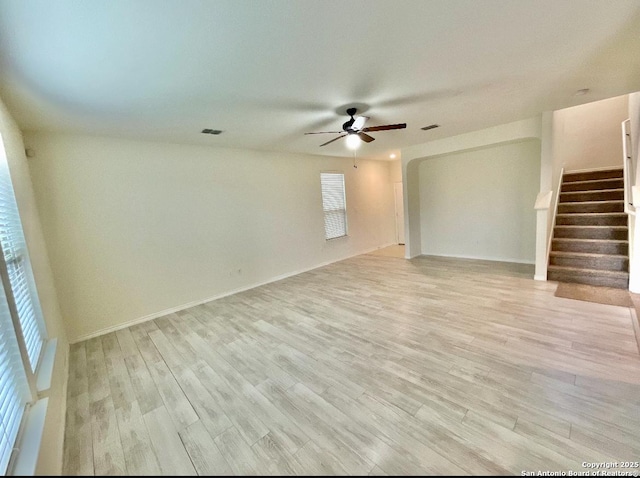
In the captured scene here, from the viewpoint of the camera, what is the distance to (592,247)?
4195 mm

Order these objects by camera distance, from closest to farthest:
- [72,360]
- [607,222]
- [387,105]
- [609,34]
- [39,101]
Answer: [609,34] < [39,101] < [72,360] < [387,105] < [607,222]

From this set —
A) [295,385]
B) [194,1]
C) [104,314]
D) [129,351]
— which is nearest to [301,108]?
[194,1]

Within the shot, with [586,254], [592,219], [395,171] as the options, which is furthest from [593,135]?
[395,171]

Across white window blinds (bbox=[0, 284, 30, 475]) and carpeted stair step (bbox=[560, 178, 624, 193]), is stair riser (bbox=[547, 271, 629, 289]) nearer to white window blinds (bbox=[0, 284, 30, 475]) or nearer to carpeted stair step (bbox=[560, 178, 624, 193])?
carpeted stair step (bbox=[560, 178, 624, 193])

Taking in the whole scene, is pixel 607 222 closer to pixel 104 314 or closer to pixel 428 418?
pixel 428 418

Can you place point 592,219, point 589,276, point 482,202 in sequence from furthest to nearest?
point 482,202, point 592,219, point 589,276

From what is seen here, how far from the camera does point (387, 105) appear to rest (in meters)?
3.09

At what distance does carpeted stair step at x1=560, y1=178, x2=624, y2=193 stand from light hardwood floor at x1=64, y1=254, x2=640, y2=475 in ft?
9.85

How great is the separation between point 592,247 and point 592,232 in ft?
1.04

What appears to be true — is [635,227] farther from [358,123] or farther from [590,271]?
[358,123]

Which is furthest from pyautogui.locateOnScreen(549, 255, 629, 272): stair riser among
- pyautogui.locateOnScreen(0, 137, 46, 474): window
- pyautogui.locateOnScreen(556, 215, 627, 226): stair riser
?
pyautogui.locateOnScreen(0, 137, 46, 474): window

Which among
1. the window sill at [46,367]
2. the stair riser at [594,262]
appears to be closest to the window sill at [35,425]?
the window sill at [46,367]

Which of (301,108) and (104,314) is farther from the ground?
(301,108)

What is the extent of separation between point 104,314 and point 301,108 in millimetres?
3728
